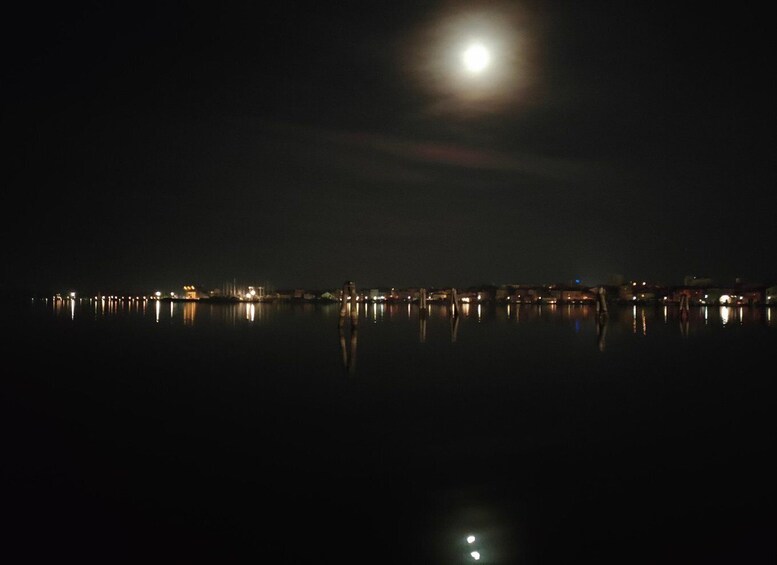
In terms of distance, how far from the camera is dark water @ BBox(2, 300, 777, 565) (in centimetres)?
629

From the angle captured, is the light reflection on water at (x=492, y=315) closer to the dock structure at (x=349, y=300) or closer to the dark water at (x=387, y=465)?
the dock structure at (x=349, y=300)

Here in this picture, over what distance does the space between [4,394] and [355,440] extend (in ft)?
29.5

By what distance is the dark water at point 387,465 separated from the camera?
629cm

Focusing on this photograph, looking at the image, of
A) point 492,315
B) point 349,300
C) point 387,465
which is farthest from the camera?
point 492,315

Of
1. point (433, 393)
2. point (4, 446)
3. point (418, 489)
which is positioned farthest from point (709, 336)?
point (4, 446)

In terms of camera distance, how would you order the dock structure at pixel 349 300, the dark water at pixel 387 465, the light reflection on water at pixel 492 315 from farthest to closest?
the light reflection on water at pixel 492 315
the dock structure at pixel 349 300
the dark water at pixel 387 465

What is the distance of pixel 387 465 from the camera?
353 inches

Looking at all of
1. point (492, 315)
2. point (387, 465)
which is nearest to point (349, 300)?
point (492, 315)

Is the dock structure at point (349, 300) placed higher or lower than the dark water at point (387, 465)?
higher

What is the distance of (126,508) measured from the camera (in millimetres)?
7152

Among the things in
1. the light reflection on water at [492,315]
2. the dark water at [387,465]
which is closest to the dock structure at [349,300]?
the light reflection on water at [492,315]

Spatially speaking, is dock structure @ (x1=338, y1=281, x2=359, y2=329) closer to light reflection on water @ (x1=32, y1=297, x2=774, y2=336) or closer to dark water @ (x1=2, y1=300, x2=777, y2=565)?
light reflection on water @ (x1=32, y1=297, x2=774, y2=336)

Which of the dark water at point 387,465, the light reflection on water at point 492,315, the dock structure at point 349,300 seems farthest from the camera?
the light reflection on water at point 492,315

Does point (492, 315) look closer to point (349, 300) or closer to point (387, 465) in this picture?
point (349, 300)
